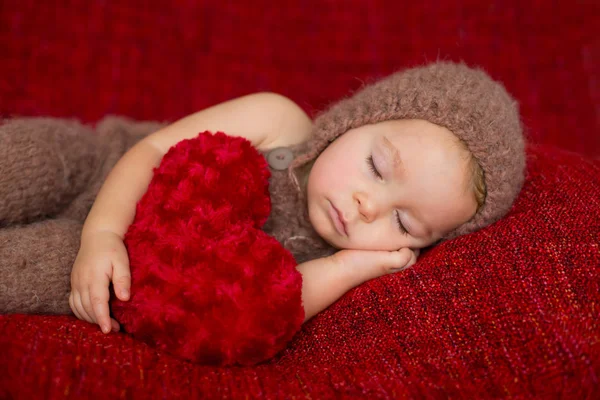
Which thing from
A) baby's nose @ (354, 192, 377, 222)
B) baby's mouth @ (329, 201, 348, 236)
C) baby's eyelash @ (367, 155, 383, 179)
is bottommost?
baby's mouth @ (329, 201, 348, 236)

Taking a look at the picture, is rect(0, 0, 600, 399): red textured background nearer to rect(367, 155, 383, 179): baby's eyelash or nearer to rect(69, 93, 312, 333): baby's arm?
rect(69, 93, 312, 333): baby's arm

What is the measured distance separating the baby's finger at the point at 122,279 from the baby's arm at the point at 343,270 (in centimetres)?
30

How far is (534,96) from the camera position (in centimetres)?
159

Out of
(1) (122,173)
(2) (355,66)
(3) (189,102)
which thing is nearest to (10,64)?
(3) (189,102)

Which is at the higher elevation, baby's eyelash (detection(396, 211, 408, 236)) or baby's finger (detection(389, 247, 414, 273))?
baby's eyelash (detection(396, 211, 408, 236))

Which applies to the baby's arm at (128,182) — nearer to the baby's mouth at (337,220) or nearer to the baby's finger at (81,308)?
the baby's finger at (81,308)

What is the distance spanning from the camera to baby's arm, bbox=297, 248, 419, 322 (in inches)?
37.8

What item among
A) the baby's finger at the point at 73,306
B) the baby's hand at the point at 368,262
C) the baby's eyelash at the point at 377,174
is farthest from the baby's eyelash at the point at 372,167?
the baby's finger at the point at 73,306

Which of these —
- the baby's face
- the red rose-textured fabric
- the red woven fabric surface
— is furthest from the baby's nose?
the red woven fabric surface

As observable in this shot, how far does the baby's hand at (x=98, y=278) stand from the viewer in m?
0.83

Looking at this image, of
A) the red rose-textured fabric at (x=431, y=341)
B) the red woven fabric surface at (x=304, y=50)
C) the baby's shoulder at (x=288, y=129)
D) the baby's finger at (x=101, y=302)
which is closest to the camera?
the red rose-textured fabric at (x=431, y=341)

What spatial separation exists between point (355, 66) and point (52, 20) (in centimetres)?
85

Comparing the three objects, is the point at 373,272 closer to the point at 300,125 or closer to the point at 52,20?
the point at 300,125

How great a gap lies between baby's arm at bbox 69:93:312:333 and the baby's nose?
290mm
